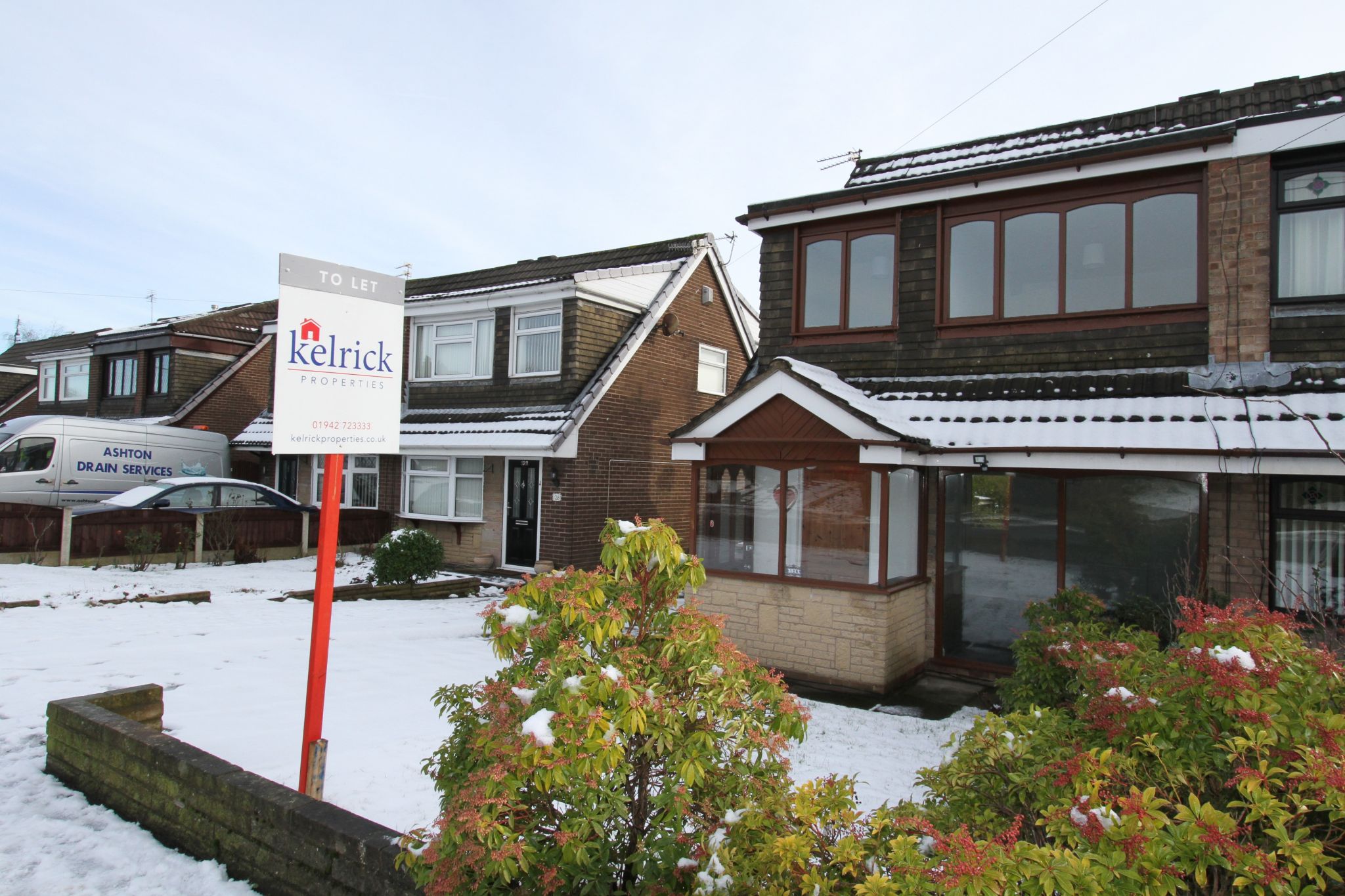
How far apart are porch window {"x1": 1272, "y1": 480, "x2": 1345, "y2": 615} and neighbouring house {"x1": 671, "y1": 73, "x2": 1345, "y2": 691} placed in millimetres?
21

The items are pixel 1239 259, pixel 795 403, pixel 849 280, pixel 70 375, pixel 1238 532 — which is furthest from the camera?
pixel 70 375

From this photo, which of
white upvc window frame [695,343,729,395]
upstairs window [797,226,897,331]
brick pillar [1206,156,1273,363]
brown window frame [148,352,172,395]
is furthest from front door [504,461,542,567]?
brown window frame [148,352,172,395]

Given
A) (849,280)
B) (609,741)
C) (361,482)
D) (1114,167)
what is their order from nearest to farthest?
1. (609,741)
2. (1114,167)
3. (849,280)
4. (361,482)

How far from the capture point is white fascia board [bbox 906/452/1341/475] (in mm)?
6996

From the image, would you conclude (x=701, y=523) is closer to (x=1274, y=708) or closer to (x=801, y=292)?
(x=801, y=292)

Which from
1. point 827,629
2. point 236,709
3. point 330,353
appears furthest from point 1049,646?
point 236,709

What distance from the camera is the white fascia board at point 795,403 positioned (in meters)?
8.29

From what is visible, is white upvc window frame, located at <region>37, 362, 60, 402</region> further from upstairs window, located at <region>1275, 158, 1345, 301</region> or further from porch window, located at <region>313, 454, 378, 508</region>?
upstairs window, located at <region>1275, 158, 1345, 301</region>

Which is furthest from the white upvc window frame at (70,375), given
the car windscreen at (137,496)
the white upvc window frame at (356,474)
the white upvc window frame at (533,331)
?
the white upvc window frame at (533,331)

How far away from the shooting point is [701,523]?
10023 millimetres

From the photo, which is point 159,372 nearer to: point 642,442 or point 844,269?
point 642,442

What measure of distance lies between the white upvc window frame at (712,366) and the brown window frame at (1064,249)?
9.61 metres

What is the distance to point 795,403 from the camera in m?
8.88

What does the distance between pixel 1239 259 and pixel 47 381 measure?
1349 inches
